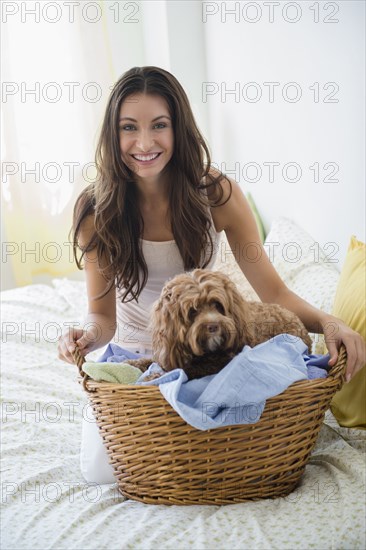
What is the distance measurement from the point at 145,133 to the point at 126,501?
0.88m

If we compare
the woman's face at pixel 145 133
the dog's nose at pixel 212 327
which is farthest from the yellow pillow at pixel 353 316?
the woman's face at pixel 145 133

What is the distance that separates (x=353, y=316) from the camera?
1.56 m

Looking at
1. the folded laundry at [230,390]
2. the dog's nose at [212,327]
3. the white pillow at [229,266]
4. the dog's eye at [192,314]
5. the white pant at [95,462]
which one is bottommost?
the white pant at [95,462]

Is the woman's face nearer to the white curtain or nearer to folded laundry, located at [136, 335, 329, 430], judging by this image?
folded laundry, located at [136, 335, 329, 430]

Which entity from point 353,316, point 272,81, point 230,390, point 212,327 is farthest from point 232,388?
point 272,81

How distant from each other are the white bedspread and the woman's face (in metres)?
0.67

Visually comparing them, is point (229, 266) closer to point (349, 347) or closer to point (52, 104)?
point (349, 347)

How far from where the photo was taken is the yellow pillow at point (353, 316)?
1524 millimetres

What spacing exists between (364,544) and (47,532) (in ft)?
2.00

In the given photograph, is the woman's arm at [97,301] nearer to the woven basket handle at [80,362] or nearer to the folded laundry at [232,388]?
the woven basket handle at [80,362]

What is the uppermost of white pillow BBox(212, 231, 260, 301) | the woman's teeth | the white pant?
the woman's teeth

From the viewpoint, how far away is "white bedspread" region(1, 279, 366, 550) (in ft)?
4.02

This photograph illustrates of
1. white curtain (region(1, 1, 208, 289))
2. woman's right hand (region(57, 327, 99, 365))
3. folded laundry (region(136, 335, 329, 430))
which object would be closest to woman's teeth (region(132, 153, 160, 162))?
woman's right hand (region(57, 327, 99, 365))

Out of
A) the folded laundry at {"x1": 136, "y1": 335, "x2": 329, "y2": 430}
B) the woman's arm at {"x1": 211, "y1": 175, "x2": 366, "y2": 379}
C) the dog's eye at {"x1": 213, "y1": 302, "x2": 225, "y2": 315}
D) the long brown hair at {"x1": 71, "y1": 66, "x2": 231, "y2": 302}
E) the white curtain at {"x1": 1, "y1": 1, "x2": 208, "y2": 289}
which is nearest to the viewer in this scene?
the folded laundry at {"x1": 136, "y1": 335, "x2": 329, "y2": 430}
